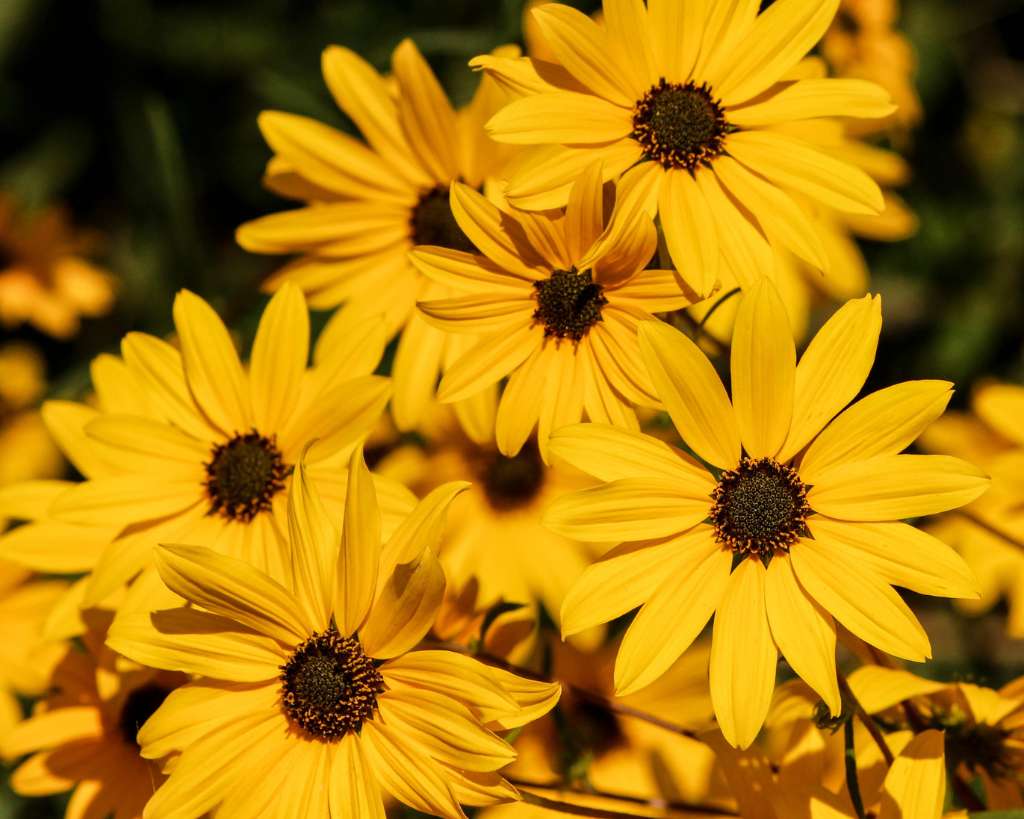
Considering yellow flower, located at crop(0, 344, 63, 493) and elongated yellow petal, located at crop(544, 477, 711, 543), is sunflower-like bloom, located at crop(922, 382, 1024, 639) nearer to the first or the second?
elongated yellow petal, located at crop(544, 477, 711, 543)

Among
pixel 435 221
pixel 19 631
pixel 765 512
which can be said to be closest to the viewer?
→ pixel 765 512

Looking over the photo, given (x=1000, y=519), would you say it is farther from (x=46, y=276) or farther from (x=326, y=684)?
(x=46, y=276)

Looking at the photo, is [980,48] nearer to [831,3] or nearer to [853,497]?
[831,3]

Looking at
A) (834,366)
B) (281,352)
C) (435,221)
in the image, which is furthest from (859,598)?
(435,221)

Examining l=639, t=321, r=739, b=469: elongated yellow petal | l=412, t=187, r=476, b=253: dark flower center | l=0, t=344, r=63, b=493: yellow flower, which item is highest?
l=0, t=344, r=63, b=493: yellow flower

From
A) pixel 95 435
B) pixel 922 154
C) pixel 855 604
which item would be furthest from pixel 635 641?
pixel 922 154

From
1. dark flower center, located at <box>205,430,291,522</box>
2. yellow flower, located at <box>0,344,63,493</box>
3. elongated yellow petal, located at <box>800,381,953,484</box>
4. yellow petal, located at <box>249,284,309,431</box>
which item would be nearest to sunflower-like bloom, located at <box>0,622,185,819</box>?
dark flower center, located at <box>205,430,291,522</box>

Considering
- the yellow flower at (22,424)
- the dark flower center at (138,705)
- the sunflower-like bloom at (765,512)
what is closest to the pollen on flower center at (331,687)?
the sunflower-like bloom at (765,512)
